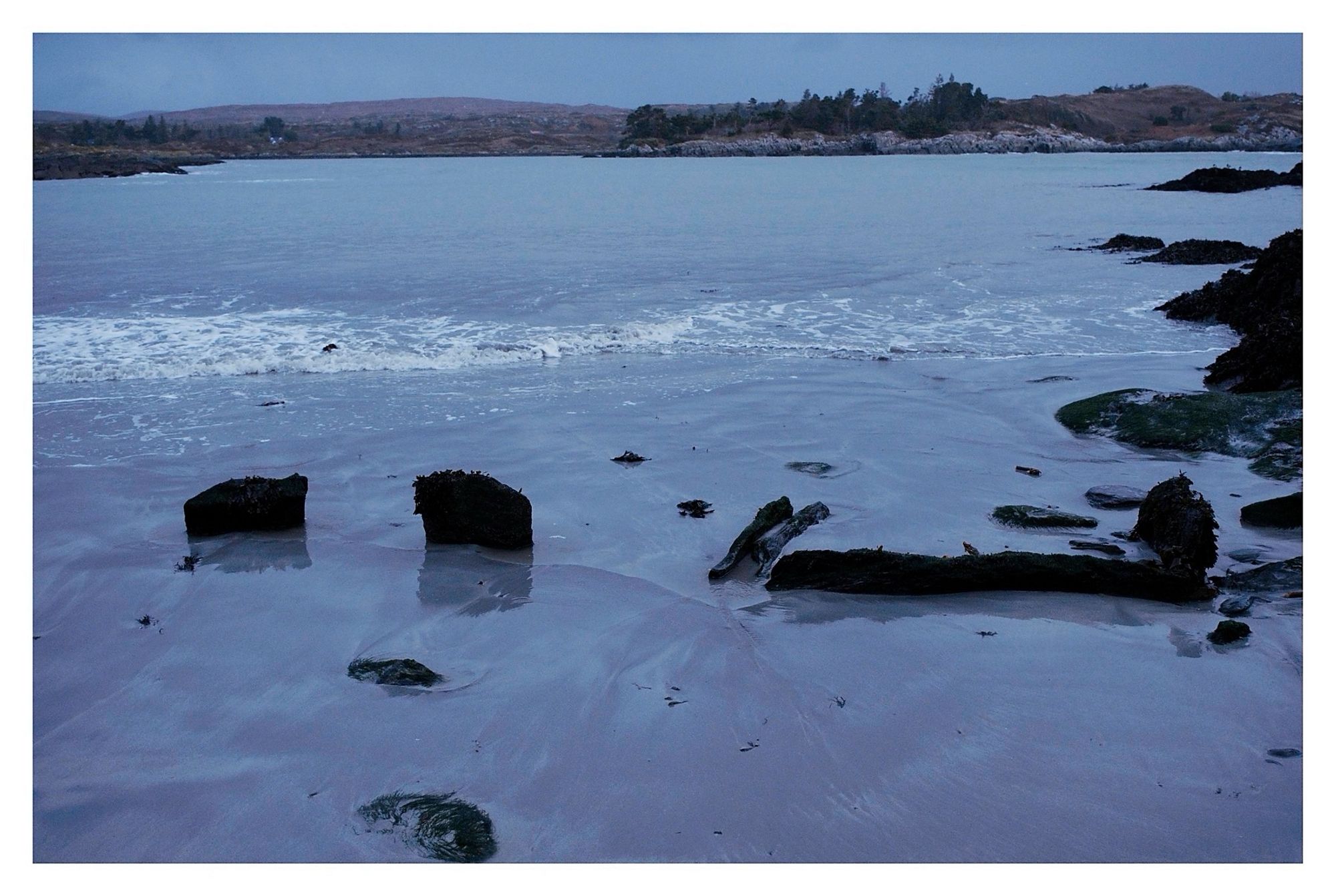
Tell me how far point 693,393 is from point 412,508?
3508 millimetres

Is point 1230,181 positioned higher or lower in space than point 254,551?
higher

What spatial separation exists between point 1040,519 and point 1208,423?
2.32 m

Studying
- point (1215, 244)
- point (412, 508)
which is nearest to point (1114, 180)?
point (1215, 244)

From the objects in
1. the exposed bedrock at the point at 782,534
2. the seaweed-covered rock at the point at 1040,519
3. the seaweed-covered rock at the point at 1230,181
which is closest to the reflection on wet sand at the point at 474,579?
the exposed bedrock at the point at 782,534

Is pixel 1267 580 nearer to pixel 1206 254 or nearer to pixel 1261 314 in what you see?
pixel 1261 314

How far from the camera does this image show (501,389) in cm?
935

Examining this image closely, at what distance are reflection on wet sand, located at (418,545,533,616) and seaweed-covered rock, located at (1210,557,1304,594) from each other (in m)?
3.20

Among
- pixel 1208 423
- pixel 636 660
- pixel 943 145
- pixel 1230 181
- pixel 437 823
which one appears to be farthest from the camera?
pixel 943 145

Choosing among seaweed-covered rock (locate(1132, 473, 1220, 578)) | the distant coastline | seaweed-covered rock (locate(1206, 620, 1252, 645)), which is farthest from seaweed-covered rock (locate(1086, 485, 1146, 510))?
the distant coastline

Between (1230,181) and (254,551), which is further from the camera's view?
(1230,181)

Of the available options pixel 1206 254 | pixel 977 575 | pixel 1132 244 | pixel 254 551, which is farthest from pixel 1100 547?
pixel 1132 244

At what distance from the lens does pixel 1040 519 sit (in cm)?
550

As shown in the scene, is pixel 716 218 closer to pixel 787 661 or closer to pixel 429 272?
pixel 429 272

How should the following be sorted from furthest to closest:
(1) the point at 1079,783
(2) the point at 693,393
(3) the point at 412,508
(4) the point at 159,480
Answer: (2) the point at 693,393, (4) the point at 159,480, (3) the point at 412,508, (1) the point at 1079,783
